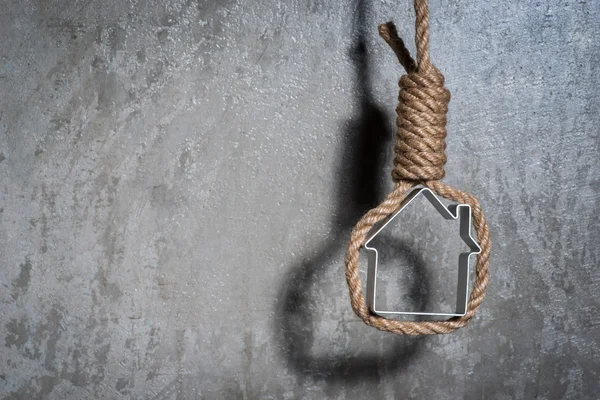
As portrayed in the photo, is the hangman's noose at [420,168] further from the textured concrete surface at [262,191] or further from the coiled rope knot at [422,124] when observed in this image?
the textured concrete surface at [262,191]

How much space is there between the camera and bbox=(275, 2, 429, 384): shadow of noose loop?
1180 mm

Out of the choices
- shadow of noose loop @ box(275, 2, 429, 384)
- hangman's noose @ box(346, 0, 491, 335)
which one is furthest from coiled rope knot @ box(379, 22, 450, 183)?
shadow of noose loop @ box(275, 2, 429, 384)

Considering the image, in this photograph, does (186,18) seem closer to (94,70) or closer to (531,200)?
(94,70)

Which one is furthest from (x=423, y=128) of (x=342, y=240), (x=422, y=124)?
(x=342, y=240)

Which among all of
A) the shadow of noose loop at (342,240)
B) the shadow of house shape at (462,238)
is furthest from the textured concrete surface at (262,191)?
the shadow of house shape at (462,238)

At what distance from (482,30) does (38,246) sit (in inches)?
33.0

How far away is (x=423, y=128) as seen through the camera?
→ 94 cm

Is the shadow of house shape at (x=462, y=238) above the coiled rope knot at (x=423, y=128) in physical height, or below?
below

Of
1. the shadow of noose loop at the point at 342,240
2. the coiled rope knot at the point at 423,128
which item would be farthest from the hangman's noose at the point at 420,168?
the shadow of noose loop at the point at 342,240

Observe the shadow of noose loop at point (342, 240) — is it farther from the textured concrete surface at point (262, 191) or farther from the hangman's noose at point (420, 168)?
the hangman's noose at point (420, 168)

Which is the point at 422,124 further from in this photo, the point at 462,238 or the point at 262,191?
the point at 262,191

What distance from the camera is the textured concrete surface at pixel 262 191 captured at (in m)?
1.12

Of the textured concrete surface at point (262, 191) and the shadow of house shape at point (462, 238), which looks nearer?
the shadow of house shape at point (462, 238)

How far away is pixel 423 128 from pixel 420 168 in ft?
0.18
